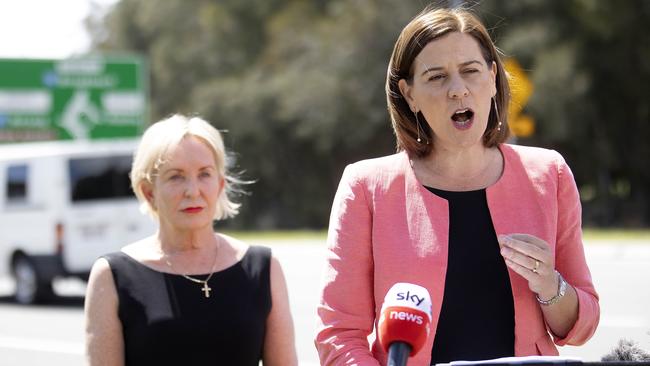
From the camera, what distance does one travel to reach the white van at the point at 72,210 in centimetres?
1584

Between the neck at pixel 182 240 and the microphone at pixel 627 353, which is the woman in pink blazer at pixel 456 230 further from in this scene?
the neck at pixel 182 240

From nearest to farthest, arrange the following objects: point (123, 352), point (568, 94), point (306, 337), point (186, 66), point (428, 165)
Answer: point (428, 165) → point (123, 352) → point (306, 337) → point (568, 94) → point (186, 66)

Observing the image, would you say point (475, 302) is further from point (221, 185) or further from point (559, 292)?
point (221, 185)

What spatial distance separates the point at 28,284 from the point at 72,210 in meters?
1.52

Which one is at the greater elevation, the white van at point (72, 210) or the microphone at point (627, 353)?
the microphone at point (627, 353)

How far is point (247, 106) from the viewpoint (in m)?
39.7

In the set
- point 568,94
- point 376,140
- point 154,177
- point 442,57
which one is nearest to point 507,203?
point 442,57

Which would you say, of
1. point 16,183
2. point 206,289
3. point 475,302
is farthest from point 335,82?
point 475,302

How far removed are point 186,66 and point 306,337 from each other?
33028 millimetres

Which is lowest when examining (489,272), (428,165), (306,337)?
(306,337)

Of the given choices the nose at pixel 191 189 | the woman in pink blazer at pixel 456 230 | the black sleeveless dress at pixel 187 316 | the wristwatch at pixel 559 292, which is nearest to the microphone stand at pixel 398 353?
the woman in pink blazer at pixel 456 230

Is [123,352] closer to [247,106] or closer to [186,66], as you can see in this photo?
[247,106]

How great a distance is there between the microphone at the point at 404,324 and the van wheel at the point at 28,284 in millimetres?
14618

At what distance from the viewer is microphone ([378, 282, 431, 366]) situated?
2.18m
